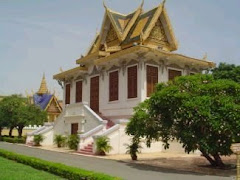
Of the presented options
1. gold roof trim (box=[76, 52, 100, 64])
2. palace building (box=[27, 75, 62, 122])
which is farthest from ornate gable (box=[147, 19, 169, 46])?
palace building (box=[27, 75, 62, 122])

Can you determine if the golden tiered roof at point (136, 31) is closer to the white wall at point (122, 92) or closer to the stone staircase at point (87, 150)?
the white wall at point (122, 92)

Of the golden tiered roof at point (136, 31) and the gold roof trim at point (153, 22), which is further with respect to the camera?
the golden tiered roof at point (136, 31)

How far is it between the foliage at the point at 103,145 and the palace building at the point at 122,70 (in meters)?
1.02

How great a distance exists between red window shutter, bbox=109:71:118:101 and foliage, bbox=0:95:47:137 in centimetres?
1027

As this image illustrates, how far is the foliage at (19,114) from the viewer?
2820 centimetres

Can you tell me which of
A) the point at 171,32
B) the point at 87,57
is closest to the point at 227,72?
the point at 171,32

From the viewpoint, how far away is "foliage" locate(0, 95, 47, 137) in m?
28.2

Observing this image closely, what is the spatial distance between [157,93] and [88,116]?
352 inches

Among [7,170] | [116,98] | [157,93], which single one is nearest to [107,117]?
[116,98]

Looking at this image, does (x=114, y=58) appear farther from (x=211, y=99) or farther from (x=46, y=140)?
(x=211, y=99)

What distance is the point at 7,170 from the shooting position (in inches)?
385

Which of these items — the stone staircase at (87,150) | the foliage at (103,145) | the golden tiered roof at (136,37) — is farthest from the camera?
the golden tiered roof at (136,37)

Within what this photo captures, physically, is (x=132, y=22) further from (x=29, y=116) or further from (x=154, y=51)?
(x=29, y=116)

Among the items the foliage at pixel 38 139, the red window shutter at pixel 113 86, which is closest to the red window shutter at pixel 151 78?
the red window shutter at pixel 113 86
